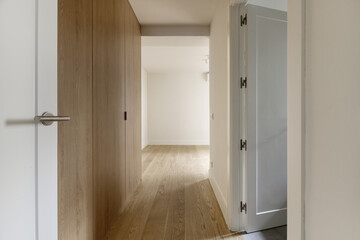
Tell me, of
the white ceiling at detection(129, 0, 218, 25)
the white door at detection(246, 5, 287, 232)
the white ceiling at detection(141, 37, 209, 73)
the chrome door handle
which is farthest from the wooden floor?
the white ceiling at detection(129, 0, 218, 25)

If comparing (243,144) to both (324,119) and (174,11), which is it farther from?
(174,11)

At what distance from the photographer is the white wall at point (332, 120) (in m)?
0.55

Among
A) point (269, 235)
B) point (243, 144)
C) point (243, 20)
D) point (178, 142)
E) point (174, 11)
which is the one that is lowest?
point (269, 235)

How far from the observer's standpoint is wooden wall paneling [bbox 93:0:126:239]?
1.68 m

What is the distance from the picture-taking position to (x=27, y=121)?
624mm

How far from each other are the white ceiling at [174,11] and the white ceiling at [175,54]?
0.99ft

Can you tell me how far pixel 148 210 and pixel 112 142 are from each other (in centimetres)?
89

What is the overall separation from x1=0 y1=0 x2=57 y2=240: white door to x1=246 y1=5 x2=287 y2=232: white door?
153cm

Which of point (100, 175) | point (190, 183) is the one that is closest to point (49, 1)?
point (100, 175)

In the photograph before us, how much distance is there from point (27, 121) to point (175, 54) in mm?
4891

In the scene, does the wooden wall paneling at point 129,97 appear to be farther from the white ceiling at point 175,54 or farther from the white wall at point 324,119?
the white wall at point 324,119

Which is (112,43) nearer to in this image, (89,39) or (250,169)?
(89,39)

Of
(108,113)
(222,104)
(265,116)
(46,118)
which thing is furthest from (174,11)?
(46,118)

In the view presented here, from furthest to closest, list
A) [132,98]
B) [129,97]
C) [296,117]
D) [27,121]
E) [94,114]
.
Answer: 1. [132,98]
2. [129,97]
3. [94,114]
4. [296,117]
5. [27,121]
